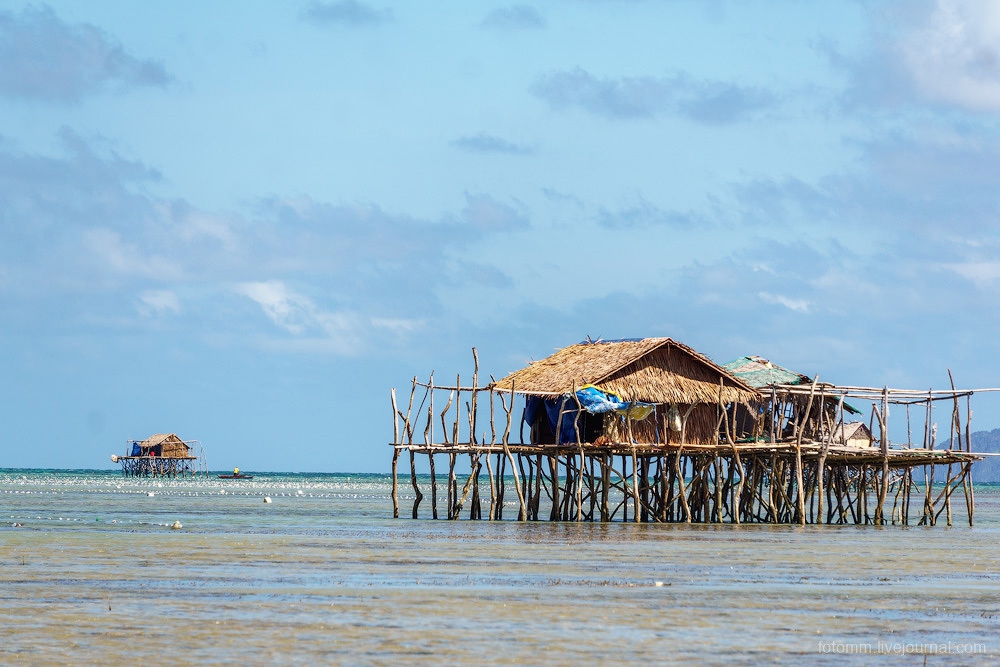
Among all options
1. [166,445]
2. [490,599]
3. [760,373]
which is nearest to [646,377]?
[760,373]

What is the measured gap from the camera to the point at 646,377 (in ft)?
126

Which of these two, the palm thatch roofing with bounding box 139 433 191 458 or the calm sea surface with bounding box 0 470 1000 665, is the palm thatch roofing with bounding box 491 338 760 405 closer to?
→ the calm sea surface with bounding box 0 470 1000 665

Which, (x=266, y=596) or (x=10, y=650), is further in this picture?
(x=266, y=596)

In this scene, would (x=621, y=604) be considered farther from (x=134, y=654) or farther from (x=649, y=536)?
(x=649, y=536)

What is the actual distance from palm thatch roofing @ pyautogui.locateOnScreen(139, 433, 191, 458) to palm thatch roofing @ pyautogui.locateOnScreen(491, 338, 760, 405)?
99.2m

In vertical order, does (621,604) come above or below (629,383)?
below

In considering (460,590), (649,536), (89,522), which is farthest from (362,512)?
(460,590)

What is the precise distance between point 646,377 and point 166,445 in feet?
339

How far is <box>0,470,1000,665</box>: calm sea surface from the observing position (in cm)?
1429

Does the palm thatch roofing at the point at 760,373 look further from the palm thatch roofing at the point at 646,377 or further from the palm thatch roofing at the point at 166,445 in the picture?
the palm thatch roofing at the point at 166,445

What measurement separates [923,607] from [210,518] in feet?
93.2

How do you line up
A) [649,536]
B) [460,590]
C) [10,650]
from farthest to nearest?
[649,536] < [460,590] < [10,650]

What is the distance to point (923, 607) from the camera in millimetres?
18391

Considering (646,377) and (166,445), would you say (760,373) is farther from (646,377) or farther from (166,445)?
(166,445)
